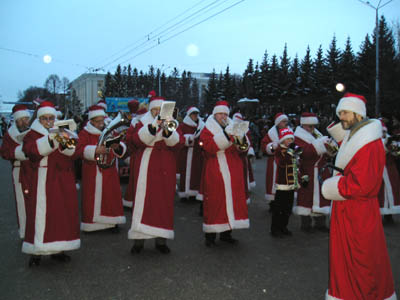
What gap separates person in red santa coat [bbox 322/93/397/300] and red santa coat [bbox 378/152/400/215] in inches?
159

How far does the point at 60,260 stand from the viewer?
527 cm

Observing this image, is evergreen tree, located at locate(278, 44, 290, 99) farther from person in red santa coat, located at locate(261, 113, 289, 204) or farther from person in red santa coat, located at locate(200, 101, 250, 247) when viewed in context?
person in red santa coat, located at locate(200, 101, 250, 247)

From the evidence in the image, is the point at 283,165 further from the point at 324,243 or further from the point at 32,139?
the point at 32,139

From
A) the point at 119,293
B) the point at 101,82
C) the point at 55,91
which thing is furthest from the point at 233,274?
the point at 101,82

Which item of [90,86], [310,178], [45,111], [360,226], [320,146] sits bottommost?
[360,226]

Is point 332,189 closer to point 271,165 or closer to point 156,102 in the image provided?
point 156,102

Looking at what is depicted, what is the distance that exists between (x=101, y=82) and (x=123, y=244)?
98.2 m

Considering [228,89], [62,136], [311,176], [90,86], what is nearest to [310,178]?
[311,176]

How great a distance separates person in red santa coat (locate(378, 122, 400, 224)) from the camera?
273 inches

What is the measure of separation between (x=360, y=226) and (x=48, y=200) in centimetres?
373

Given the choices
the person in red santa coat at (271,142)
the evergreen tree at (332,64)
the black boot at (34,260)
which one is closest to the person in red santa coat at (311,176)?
the person in red santa coat at (271,142)

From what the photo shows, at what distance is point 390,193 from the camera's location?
712cm

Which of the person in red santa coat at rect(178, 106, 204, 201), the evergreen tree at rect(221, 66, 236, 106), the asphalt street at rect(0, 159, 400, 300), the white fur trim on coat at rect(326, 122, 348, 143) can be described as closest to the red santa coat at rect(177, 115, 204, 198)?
the person in red santa coat at rect(178, 106, 204, 201)

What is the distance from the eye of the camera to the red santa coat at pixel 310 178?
256 inches
